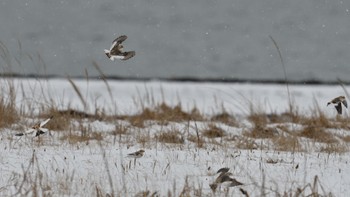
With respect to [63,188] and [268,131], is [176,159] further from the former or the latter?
[268,131]

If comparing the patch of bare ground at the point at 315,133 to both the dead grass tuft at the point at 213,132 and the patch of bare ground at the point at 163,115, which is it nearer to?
the dead grass tuft at the point at 213,132

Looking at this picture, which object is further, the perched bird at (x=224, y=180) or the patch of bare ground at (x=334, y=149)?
the patch of bare ground at (x=334, y=149)

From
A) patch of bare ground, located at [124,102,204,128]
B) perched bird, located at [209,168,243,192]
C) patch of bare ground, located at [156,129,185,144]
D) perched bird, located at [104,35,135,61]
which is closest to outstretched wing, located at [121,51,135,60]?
perched bird, located at [104,35,135,61]

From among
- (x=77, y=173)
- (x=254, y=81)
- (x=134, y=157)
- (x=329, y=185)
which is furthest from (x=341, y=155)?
(x=254, y=81)

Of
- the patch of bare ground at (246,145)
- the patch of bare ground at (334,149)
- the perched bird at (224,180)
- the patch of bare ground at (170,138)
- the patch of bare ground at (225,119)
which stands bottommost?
the perched bird at (224,180)

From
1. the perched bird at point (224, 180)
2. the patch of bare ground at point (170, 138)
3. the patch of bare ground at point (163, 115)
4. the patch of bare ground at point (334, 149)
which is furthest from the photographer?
the patch of bare ground at point (163, 115)

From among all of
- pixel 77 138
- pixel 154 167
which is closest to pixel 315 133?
pixel 77 138

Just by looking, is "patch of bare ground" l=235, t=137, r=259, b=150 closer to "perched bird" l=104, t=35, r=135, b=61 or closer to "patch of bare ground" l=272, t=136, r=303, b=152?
"patch of bare ground" l=272, t=136, r=303, b=152

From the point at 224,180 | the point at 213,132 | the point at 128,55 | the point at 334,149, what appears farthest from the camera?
the point at 213,132

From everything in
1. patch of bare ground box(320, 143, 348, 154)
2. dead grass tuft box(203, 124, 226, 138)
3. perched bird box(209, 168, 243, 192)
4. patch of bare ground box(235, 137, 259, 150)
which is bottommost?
perched bird box(209, 168, 243, 192)

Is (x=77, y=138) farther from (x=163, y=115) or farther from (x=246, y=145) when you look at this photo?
(x=163, y=115)

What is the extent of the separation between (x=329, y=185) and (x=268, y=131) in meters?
1.70

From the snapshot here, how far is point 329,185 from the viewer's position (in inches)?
99.0

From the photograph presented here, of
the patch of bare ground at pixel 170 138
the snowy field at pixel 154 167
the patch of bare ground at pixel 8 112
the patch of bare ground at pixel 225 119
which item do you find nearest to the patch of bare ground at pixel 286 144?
the snowy field at pixel 154 167
